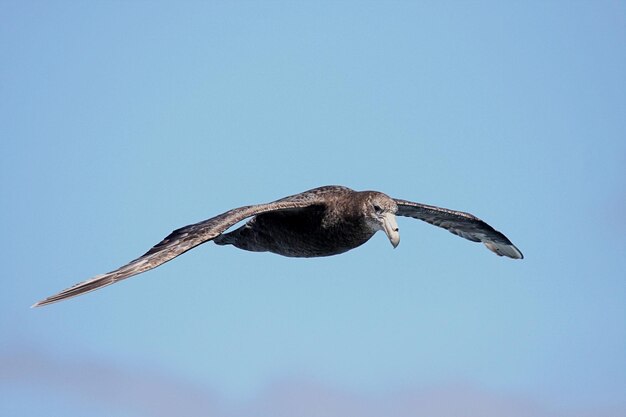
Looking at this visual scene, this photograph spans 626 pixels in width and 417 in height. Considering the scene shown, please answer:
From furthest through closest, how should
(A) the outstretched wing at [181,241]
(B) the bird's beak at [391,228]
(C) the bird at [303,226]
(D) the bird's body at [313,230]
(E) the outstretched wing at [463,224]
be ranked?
1. (E) the outstretched wing at [463,224]
2. (D) the bird's body at [313,230]
3. (B) the bird's beak at [391,228]
4. (C) the bird at [303,226]
5. (A) the outstretched wing at [181,241]

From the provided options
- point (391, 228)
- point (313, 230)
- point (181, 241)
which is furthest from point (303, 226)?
point (181, 241)

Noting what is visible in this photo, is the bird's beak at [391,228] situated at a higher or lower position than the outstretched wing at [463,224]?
lower

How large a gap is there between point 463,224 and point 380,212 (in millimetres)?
4091

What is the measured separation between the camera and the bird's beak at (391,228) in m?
16.5

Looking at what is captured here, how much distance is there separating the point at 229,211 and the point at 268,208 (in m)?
0.63

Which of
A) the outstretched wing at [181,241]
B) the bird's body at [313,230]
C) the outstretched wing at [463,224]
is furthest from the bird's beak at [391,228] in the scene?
the outstretched wing at [463,224]

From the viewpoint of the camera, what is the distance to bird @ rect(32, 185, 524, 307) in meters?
15.7

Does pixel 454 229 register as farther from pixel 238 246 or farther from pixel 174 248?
pixel 174 248

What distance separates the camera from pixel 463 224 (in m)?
20.7

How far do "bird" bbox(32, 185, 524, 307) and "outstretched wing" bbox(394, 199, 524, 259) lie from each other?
0.15 metres

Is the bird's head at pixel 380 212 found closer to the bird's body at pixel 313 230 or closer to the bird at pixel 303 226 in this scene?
the bird at pixel 303 226

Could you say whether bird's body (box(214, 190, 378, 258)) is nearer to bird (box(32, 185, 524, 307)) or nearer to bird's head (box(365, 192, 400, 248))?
bird (box(32, 185, 524, 307))

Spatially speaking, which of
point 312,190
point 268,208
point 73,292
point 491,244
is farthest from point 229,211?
point 491,244

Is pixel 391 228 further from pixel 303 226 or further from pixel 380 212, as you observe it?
pixel 303 226
